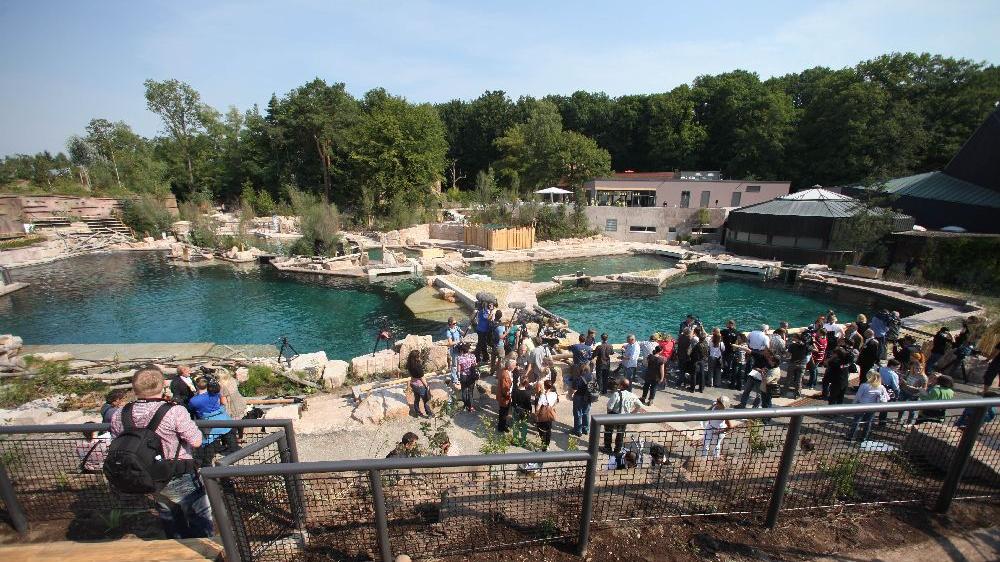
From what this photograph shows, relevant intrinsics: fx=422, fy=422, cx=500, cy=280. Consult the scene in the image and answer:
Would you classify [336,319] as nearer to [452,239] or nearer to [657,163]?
[452,239]

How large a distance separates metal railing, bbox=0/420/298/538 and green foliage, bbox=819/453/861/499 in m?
4.11

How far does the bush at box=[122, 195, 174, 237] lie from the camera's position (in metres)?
32.8

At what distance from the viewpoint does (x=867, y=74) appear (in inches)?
1470

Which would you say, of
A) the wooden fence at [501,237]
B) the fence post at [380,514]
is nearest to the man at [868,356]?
the fence post at [380,514]

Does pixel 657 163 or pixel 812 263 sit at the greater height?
pixel 657 163

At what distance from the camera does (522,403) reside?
6.84 metres

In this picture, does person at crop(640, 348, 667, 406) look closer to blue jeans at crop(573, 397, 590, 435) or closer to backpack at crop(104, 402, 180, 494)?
blue jeans at crop(573, 397, 590, 435)

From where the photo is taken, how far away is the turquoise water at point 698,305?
1636 cm

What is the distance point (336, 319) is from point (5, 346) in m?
8.87

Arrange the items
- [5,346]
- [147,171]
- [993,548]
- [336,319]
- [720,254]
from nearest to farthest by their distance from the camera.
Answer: [993,548] < [5,346] < [336,319] < [720,254] < [147,171]

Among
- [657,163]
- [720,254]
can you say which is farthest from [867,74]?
[720,254]

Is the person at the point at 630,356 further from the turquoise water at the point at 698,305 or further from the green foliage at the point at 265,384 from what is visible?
the green foliage at the point at 265,384

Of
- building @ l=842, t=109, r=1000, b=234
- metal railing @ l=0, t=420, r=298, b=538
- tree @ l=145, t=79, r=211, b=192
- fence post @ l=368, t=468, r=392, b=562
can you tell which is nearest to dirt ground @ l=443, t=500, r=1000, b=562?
fence post @ l=368, t=468, r=392, b=562

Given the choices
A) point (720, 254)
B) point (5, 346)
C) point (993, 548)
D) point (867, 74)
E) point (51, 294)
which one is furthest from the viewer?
point (867, 74)
